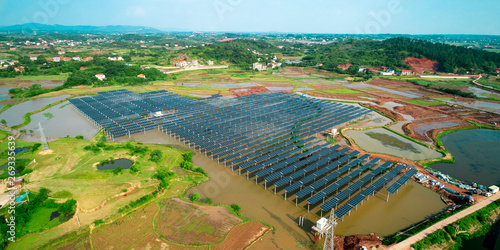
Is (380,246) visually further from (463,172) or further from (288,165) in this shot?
(463,172)

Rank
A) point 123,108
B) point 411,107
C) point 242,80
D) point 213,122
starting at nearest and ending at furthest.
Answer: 1. point 213,122
2. point 123,108
3. point 411,107
4. point 242,80

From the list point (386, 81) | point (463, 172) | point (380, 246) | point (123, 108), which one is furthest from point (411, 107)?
point (123, 108)

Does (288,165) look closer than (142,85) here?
Yes

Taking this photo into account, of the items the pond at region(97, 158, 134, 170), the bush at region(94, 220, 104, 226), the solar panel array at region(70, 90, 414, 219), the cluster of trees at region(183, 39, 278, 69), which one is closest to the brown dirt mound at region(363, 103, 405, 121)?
the solar panel array at region(70, 90, 414, 219)

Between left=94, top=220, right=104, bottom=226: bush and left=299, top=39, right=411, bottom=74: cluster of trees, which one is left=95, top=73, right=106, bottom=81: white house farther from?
left=299, top=39, right=411, bottom=74: cluster of trees

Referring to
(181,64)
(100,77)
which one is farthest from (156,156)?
(181,64)

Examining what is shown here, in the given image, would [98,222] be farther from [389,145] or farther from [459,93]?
[459,93]
